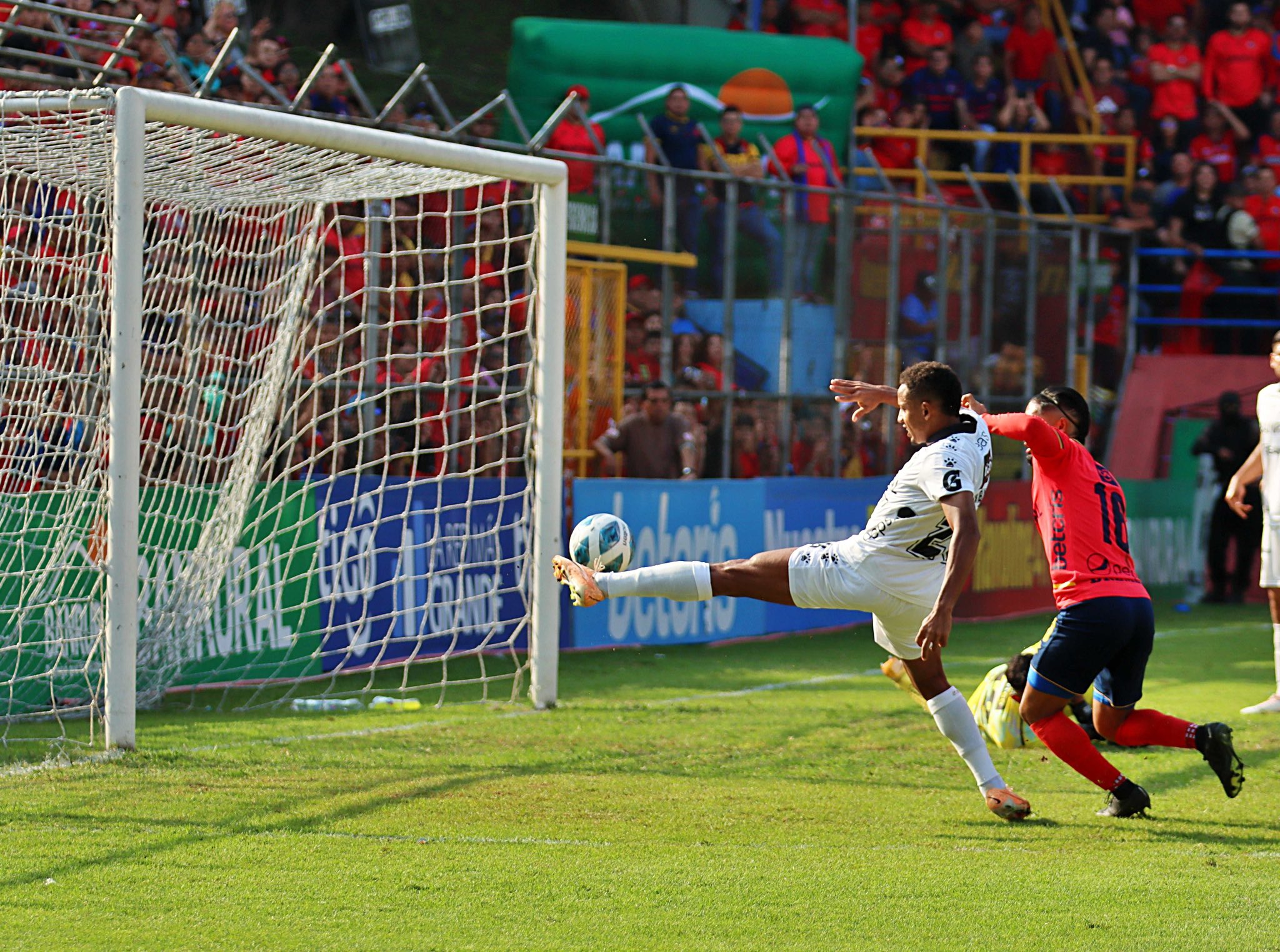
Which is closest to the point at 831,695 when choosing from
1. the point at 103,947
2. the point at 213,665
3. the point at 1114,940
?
the point at 213,665

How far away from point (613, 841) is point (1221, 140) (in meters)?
16.9

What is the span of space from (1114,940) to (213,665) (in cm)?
645

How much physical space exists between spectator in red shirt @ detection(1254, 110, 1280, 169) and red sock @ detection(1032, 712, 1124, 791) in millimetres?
15560

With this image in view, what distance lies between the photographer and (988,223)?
1543 centimetres

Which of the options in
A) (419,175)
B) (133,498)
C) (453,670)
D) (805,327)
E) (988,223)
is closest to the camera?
(133,498)

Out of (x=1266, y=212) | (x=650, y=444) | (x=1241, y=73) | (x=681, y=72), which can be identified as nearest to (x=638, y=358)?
(x=650, y=444)

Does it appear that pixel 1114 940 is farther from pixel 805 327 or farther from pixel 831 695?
pixel 805 327

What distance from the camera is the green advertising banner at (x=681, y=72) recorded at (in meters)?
15.6

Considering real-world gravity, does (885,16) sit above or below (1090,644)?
above

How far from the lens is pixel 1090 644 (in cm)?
598

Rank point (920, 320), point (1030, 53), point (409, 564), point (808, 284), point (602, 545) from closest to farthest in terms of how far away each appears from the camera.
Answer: point (602, 545), point (409, 564), point (808, 284), point (920, 320), point (1030, 53)

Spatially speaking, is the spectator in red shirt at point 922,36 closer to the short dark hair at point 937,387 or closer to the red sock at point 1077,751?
the short dark hair at point 937,387

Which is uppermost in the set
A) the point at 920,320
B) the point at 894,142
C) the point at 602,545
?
the point at 894,142

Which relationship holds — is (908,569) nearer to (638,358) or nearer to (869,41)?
(638,358)
